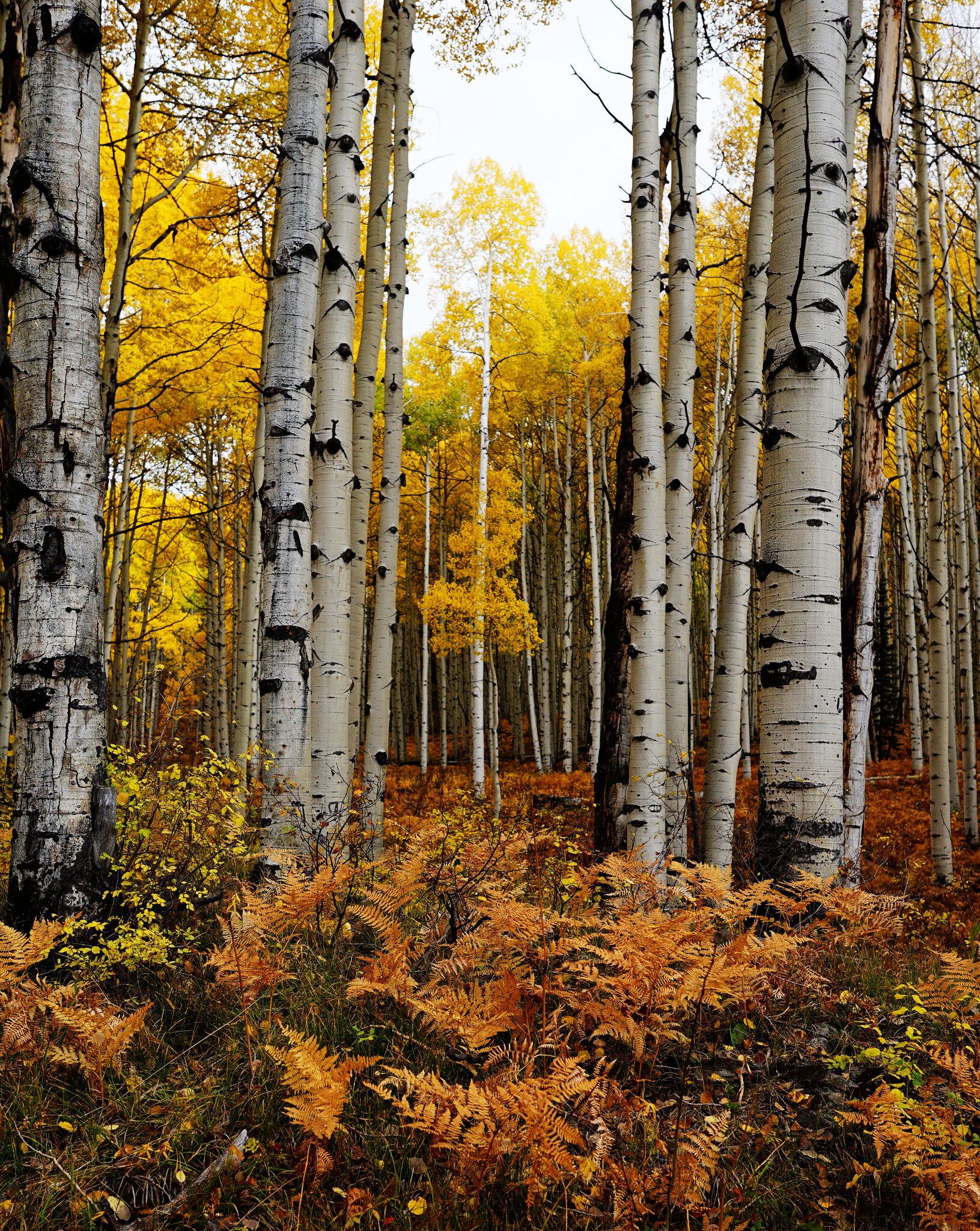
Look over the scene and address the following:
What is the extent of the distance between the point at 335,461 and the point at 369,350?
2659 millimetres

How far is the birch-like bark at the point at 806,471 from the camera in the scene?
2.89 m

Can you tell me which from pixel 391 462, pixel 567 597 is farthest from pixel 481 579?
pixel 391 462

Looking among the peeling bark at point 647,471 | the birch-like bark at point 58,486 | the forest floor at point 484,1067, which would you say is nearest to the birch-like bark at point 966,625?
the peeling bark at point 647,471

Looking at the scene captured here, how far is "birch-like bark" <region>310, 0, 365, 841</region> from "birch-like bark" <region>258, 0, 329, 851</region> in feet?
1.98

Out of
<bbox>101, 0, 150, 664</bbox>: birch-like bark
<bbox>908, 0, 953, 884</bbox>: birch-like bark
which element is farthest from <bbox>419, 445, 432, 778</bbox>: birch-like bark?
<bbox>908, 0, 953, 884</bbox>: birch-like bark

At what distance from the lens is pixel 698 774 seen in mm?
14039

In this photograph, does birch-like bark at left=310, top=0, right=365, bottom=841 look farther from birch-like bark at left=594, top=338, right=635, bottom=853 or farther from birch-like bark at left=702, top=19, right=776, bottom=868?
birch-like bark at left=702, top=19, right=776, bottom=868

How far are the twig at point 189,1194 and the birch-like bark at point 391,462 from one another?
4576 mm

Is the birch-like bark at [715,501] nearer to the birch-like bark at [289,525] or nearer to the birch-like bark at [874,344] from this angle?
the birch-like bark at [874,344]

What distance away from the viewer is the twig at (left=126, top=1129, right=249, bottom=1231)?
1.65m

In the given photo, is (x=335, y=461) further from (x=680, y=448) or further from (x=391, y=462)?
(x=680, y=448)

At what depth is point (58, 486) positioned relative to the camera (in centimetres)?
286

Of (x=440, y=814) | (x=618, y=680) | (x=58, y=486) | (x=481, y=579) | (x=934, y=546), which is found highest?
(x=481, y=579)

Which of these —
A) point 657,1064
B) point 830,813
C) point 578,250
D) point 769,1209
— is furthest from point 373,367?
point 578,250
